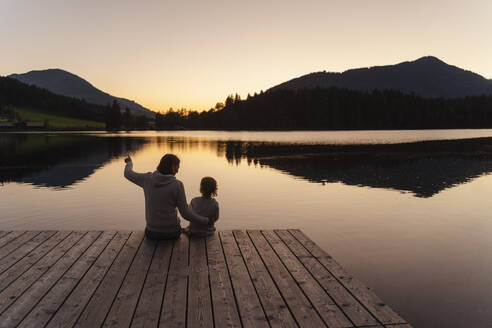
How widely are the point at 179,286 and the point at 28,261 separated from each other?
359cm

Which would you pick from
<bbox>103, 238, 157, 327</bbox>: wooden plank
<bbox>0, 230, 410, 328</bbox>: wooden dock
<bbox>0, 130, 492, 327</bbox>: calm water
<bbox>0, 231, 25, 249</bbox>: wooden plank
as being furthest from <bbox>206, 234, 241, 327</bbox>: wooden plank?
<bbox>0, 231, 25, 249</bbox>: wooden plank

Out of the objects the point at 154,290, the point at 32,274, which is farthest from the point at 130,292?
the point at 32,274

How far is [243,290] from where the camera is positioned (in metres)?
6.21

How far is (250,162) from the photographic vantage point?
38.3 meters

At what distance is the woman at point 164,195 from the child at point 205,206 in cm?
46

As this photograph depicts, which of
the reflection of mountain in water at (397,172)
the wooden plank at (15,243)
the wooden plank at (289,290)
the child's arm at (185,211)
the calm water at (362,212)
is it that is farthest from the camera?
the reflection of mountain in water at (397,172)

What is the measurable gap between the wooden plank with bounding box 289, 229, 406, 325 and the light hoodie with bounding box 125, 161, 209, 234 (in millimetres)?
3026

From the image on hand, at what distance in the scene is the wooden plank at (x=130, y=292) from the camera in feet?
17.0

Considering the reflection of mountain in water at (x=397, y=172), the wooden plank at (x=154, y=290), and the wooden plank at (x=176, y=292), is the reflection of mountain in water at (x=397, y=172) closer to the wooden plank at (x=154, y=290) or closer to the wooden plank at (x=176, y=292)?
the wooden plank at (x=176, y=292)

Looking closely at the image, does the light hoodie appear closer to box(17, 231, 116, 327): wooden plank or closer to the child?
the child

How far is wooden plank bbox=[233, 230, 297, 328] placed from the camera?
208 inches

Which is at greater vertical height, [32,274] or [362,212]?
[32,274]

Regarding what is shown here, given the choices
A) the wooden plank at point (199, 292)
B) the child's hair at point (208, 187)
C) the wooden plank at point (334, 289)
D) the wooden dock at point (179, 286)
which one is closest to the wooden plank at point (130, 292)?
the wooden dock at point (179, 286)

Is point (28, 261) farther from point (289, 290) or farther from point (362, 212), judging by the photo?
point (362, 212)
